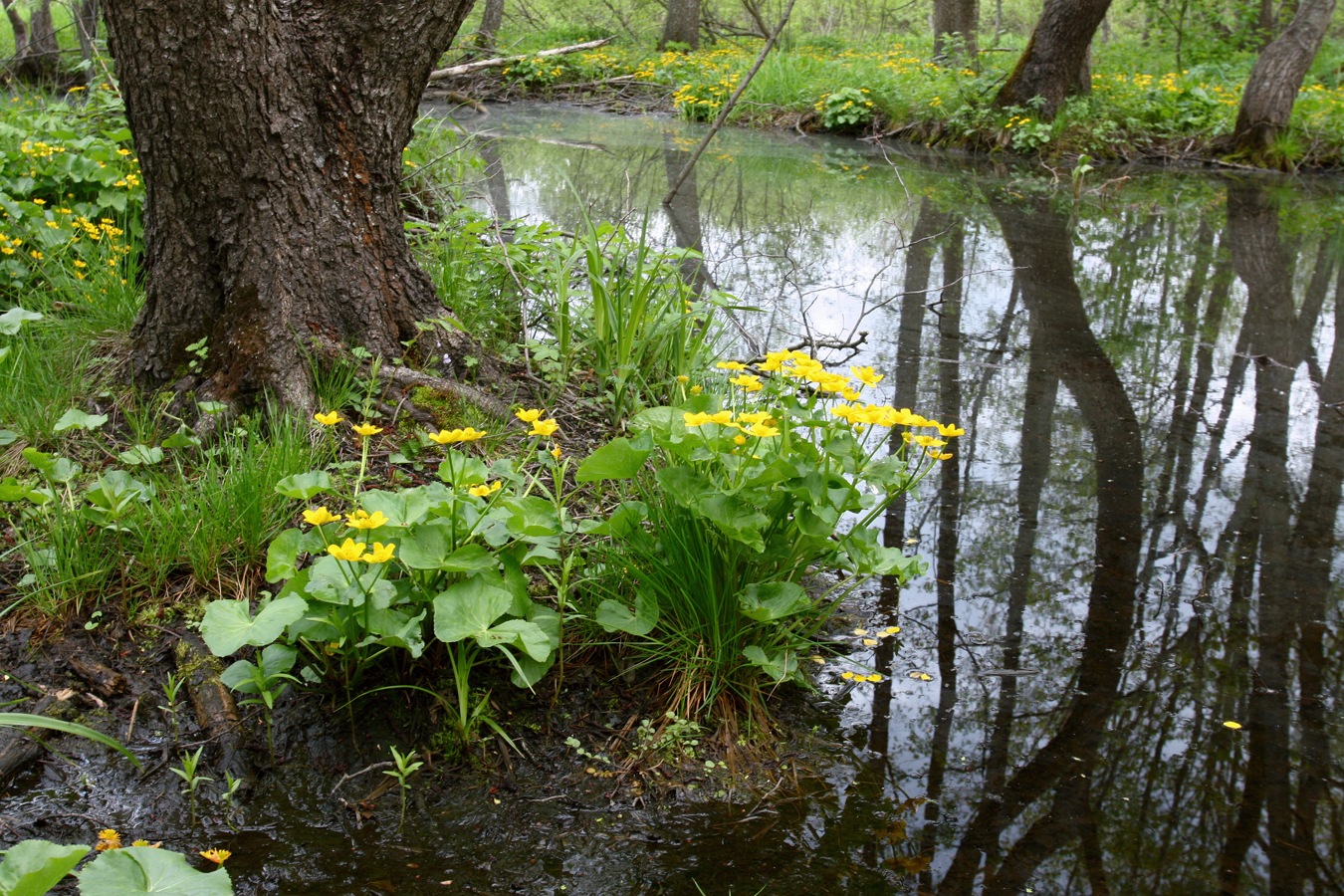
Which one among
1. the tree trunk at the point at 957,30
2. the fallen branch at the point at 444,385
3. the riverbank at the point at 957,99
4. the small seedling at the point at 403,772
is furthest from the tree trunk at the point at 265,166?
the tree trunk at the point at 957,30

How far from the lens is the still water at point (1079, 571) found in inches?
70.0

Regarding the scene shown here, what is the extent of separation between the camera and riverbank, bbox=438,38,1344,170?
33.7 ft

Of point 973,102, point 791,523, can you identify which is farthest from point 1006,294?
point 973,102

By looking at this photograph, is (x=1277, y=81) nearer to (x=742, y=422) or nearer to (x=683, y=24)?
(x=742, y=422)

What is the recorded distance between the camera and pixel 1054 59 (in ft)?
33.5

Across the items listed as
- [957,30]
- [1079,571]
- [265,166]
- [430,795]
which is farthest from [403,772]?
[957,30]

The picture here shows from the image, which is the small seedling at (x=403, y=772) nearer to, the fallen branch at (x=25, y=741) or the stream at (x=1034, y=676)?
the stream at (x=1034, y=676)

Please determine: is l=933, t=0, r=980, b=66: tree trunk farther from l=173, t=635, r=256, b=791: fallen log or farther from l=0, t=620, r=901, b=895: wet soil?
l=173, t=635, r=256, b=791: fallen log

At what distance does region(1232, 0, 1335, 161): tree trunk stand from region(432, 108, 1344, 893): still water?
366 centimetres

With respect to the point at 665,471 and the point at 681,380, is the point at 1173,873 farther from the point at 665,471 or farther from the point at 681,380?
the point at 681,380

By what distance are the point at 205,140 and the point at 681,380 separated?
4.72 feet

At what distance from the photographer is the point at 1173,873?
174 cm

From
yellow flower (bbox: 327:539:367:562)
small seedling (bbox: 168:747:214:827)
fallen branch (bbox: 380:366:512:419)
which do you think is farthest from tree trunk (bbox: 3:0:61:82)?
yellow flower (bbox: 327:539:367:562)

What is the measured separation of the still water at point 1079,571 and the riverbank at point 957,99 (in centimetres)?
391
